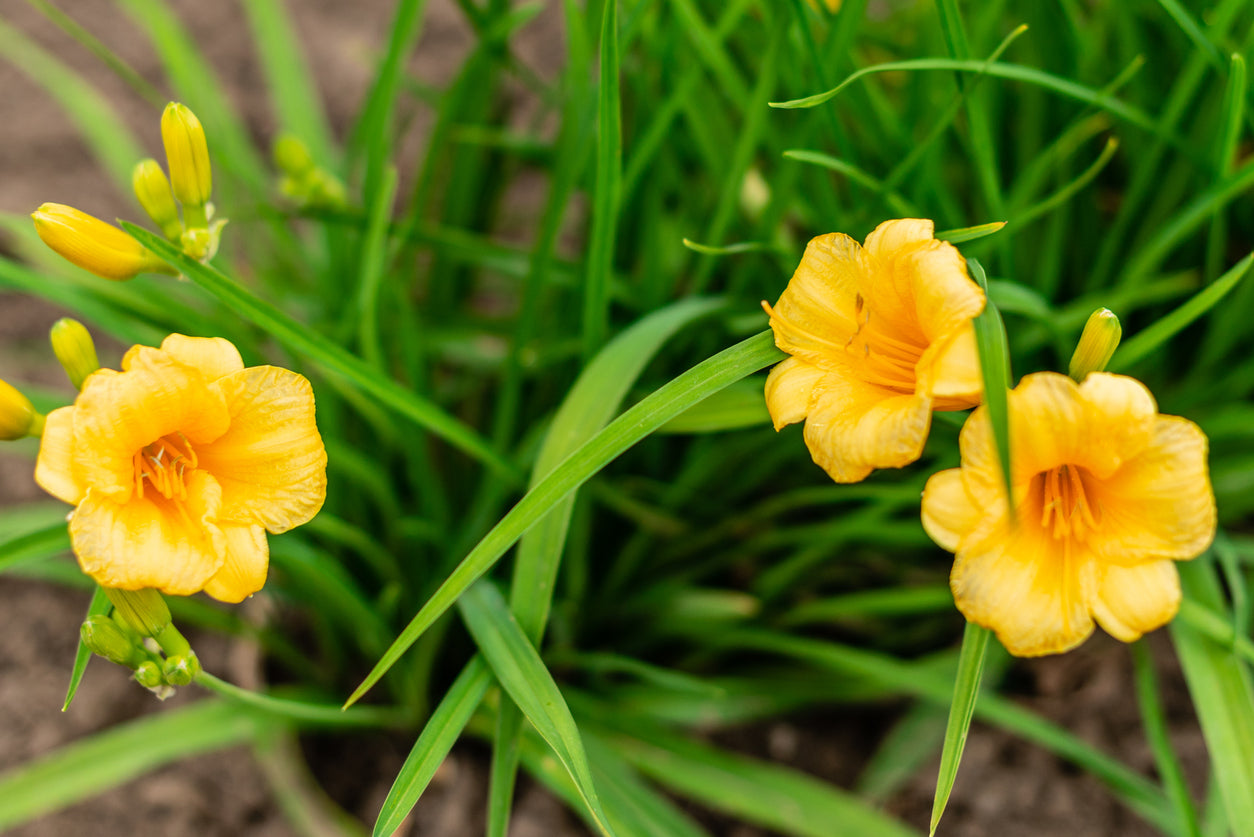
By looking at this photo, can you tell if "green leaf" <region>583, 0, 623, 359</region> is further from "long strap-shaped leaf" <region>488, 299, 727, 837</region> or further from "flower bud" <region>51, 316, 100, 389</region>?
"flower bud" <region>51, 316, 100, 389</region>

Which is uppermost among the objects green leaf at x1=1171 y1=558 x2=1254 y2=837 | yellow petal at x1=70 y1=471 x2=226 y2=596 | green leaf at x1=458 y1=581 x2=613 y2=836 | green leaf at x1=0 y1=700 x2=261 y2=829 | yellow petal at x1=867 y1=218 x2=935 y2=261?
yellow petal at x1=867 y1=218 x2=935 y2=261

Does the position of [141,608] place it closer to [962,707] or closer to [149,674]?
[149,674]

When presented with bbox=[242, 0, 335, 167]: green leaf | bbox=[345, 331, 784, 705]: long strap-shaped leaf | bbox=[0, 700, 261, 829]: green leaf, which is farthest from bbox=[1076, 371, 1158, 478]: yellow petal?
bbox=[242, 0, 335, 167]: green leaf

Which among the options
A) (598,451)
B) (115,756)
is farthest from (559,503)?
(115,756)

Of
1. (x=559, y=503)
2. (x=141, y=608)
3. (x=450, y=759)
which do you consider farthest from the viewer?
(x=450, y=759)

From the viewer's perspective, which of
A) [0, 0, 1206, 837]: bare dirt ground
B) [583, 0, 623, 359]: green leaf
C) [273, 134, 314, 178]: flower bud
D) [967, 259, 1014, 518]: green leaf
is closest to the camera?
[967, 259, 1014, 518]: green leaf

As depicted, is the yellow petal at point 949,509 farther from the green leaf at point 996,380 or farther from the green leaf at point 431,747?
the green leaf at point 431,747

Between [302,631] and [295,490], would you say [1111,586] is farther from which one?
[302,631]

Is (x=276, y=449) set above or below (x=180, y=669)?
above
